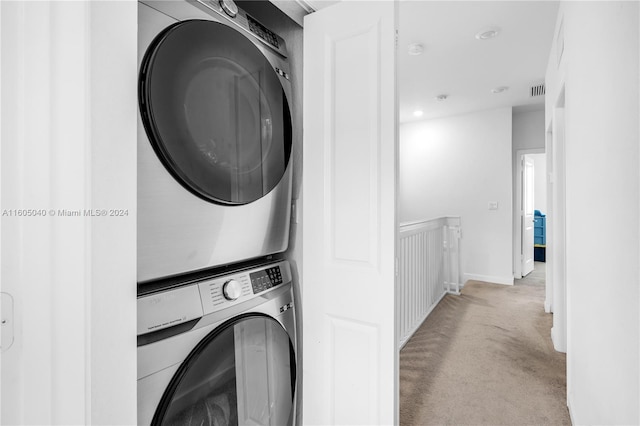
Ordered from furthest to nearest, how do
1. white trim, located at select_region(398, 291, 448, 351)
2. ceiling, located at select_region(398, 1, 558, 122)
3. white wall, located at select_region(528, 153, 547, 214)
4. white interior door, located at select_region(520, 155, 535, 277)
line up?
white wall, located at select_region(528, 153, 547, 214) < white interior door, located at select_region(520, 155, 535, 277) < white trim, located at select_region(398, 291, 448, 351) < ceiling, located at select_region(398, 1, 558, 122)

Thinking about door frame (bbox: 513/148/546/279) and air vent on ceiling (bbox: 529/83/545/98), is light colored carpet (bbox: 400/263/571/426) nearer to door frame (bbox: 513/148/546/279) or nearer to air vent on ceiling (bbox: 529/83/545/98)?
door frame (bbox: 513/148/546/279)

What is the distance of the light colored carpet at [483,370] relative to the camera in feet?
5.93

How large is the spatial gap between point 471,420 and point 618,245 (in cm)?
133

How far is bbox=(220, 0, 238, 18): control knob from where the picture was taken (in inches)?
40.0

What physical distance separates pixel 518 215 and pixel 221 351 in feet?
16.5

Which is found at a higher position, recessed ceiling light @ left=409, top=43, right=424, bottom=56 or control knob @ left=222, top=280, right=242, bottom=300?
recessed ceiling light @ left=409, top=43, right=424, bottom=56

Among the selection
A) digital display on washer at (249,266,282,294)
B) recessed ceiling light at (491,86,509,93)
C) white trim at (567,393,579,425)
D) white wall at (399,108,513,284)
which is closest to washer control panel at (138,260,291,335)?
digital display on washer at (249,266,282,294)

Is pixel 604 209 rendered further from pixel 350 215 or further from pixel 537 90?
pixel 537 90

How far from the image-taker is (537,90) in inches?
150

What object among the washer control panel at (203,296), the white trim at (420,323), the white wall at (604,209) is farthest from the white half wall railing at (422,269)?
the washer control panel at (203,296)

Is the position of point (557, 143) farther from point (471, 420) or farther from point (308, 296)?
point (308, 296)

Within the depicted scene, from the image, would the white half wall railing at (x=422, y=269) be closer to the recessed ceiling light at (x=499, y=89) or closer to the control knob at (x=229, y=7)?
the recessed ceiling light at (x=499, y=89)

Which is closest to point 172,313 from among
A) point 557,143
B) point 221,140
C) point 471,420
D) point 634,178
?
point 221,140

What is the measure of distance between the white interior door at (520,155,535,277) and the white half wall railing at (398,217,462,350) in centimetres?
161
